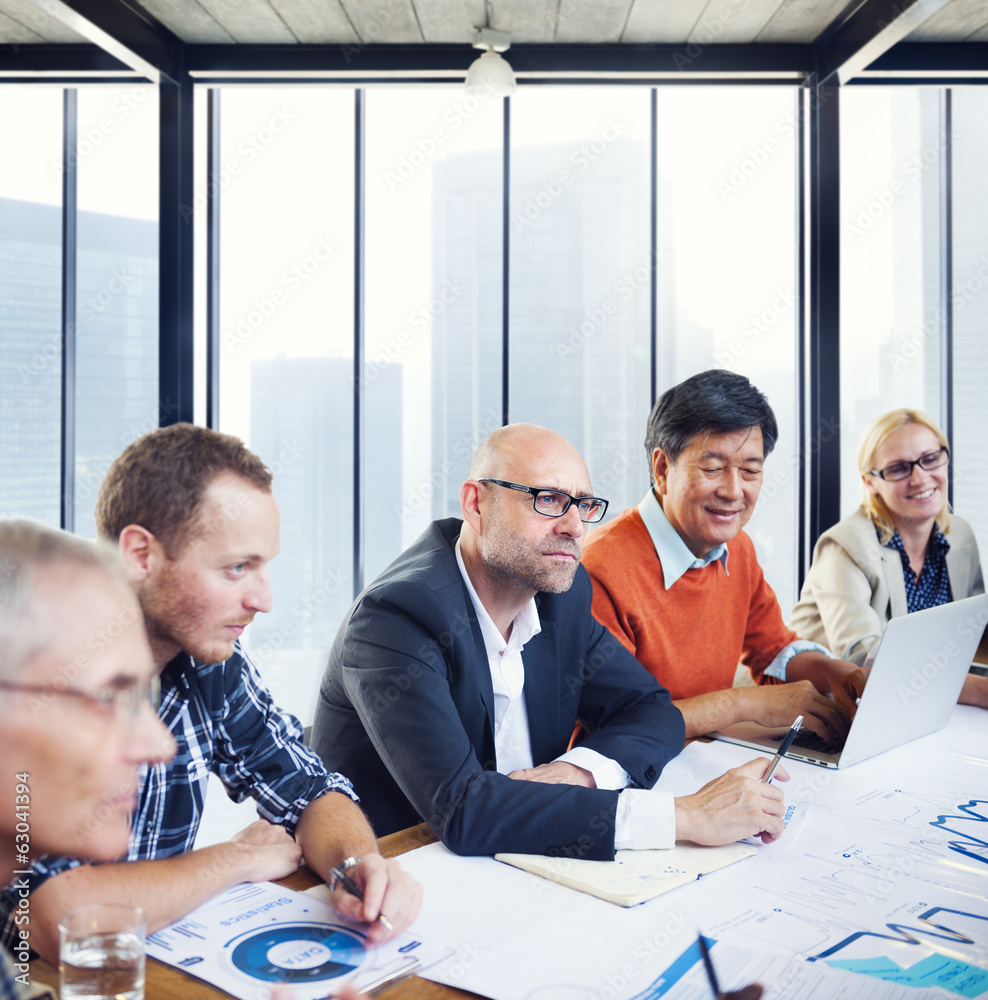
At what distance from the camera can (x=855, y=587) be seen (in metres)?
2.69

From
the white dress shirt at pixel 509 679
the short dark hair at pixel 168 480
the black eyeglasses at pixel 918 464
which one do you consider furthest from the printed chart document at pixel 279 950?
the black eyeglasses at pixel 918 464

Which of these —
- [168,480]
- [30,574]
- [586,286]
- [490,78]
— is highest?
[490,78]

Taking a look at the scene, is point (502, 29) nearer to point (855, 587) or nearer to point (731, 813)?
point (855, 587)

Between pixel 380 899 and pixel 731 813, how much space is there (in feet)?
1.87

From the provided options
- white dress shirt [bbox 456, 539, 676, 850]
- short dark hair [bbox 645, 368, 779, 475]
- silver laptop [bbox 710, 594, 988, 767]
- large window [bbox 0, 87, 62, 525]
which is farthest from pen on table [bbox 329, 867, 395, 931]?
large window [bbox 0, 87, 62, 525]

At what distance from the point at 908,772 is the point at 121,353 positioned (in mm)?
4255

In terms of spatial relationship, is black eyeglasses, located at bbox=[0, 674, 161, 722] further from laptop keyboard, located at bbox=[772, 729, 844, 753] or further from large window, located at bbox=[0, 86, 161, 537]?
large window, located at bbox=[0, 86, 161, 537]

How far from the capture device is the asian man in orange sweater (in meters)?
2.21

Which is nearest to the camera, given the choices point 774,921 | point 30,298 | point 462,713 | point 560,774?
point 774,921

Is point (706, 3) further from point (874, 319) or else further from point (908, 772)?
point (908, 772)

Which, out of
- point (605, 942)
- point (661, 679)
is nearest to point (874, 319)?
point (661, 679)

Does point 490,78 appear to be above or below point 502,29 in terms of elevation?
below

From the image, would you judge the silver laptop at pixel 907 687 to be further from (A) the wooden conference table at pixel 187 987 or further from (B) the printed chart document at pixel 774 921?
(A) the wooden conference table at pixel 187 987

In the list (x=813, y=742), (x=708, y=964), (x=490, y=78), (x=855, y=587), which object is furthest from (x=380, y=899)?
(x=490, y=78)
